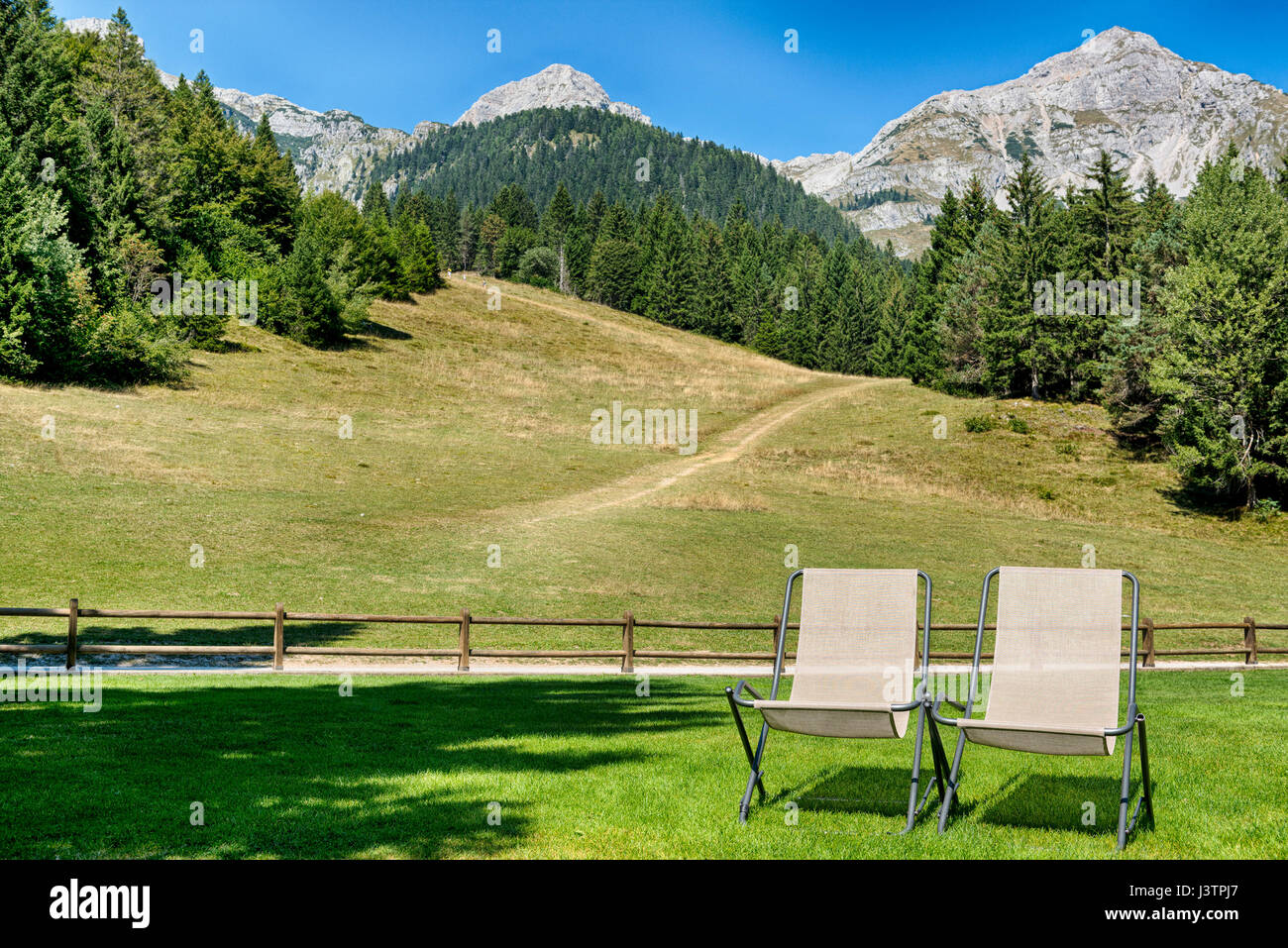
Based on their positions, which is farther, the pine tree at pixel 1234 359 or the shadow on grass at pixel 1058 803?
the pine tree at pixel 1234 359

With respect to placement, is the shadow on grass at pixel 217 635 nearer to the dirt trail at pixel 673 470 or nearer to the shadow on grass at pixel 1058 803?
the dirt trail at pixel 673 470

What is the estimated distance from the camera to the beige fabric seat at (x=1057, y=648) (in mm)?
6883

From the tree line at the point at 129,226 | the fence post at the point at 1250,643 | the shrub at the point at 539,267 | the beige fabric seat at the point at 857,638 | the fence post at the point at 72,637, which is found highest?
the shrub at the point at 539,267

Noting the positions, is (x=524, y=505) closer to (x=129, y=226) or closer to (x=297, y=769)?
(x=297, y=769)

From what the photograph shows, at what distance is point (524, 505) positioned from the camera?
40188 mm

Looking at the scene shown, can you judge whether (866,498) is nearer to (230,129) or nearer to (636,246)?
(230,129)

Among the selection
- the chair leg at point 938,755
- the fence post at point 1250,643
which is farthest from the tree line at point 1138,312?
the chair leg at point 938,755

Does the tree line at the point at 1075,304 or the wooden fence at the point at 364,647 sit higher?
the tree line at the point at 1075,304

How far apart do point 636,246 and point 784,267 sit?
20.8m

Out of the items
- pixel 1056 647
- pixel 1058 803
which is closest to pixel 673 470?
pixel 1056 647

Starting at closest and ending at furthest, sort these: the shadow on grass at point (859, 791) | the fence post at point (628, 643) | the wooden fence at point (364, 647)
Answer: the shadow on grass at point (859, 791)
the wooden fence at point (364, 647)
the fence post at point (628, 643)

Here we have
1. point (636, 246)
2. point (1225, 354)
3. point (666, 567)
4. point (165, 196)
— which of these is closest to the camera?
point (666, 567)

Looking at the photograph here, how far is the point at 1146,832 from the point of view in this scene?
623cm
